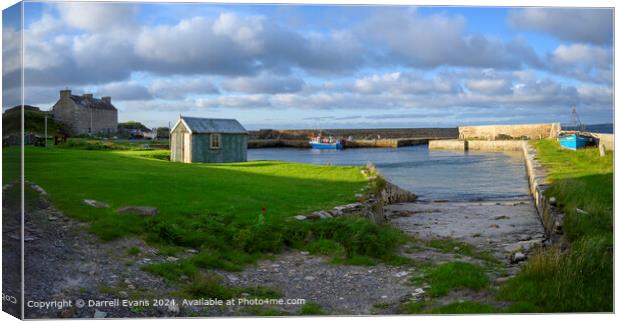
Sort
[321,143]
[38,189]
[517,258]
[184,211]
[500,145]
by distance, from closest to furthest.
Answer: [38,189] < [517,258] < [184,211] < [500,145] < [321,143]

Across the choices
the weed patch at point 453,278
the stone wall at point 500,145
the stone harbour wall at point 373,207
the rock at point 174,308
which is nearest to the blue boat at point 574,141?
the weed patch at point 453,278

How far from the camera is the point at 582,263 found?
6.60 meters

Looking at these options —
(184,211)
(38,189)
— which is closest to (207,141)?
(184,211)

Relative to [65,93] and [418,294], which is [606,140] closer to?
[418,294]

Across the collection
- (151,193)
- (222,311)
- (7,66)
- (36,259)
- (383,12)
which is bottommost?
(222,311)

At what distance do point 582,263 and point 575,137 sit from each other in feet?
8.03

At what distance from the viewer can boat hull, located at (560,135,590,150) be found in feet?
26.0

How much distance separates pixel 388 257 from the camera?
821 cm

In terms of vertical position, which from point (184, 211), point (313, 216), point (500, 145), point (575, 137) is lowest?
point (313, 216)

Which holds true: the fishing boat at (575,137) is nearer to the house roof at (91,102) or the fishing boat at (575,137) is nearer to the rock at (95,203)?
the house roof at (91,102)

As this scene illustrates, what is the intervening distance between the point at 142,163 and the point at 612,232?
272 inches

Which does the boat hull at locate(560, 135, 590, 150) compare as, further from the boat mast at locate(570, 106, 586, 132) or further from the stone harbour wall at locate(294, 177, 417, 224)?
the stone harbour wall at locate(294, 177, 417, 224)

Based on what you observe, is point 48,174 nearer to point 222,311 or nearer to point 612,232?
point 222,311

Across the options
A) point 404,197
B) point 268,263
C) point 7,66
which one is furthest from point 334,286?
point 404,197
